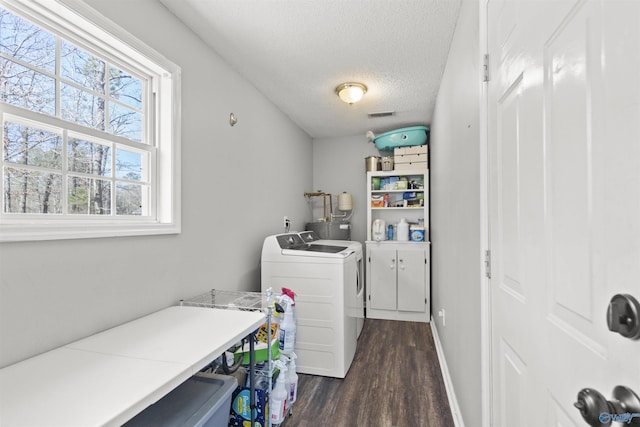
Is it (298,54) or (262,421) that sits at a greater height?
(298,54)

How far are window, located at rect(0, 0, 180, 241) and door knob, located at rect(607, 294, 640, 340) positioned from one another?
5.45 ft

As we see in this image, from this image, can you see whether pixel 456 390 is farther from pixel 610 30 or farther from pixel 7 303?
pixel 7 303

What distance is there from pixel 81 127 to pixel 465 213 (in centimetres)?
197

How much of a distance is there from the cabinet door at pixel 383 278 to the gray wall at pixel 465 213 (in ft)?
4.82

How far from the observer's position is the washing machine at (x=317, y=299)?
2367 mm

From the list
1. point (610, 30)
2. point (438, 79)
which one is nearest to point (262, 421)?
point (610, 30)

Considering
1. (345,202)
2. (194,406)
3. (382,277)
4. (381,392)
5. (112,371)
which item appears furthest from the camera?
(345,202)

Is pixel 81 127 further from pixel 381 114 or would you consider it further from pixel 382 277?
pixel 382 277

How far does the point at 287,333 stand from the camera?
6.56 ft

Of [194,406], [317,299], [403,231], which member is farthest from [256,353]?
[403,231]

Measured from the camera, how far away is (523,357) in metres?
0.86

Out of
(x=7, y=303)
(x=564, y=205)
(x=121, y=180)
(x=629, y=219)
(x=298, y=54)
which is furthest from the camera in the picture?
(x=298, y=54)

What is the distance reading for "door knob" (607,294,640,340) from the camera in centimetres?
44

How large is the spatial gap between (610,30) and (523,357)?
837 millimetres
